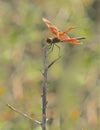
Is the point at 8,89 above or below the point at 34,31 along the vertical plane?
below

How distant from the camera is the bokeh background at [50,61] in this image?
10.4ft

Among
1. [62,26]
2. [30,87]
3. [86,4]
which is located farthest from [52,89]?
[86,4]

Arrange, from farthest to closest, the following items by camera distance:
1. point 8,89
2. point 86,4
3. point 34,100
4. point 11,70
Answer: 1. point 86,4
2. point 11,70
3. point 8,89
4. point 34,100

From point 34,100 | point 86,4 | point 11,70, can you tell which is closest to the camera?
point 34,100

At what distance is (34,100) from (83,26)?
589 millimetres

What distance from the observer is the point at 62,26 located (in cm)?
354

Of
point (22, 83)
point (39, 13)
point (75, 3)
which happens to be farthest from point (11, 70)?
point (75, 3)

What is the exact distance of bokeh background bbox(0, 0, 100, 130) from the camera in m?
3.18

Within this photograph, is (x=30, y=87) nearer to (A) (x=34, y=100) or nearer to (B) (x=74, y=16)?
(A) (x=34, y=100)

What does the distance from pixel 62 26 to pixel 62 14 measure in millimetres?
216

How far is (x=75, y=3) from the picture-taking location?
3.72 meters

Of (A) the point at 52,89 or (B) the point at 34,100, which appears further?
(A) the point at 52,89

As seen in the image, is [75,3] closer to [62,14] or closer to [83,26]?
[62,14]

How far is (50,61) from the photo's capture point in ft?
10.9
